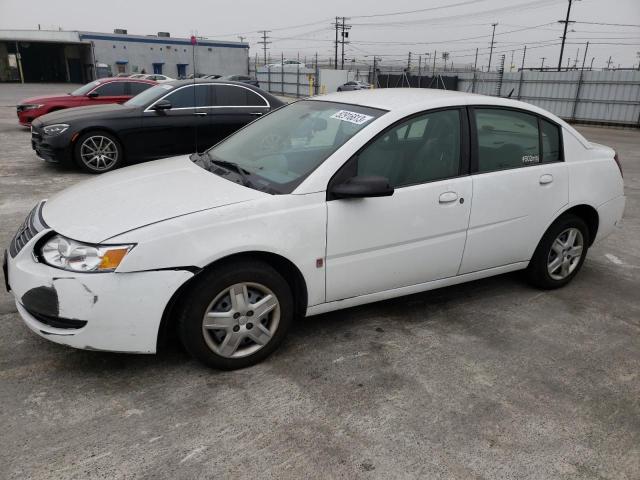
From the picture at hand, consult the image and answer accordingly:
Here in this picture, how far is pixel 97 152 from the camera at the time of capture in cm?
815

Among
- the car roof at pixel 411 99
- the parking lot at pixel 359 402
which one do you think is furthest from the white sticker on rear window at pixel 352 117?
the parking lot at pixel 359 402

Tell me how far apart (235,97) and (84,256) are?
22.6 ft

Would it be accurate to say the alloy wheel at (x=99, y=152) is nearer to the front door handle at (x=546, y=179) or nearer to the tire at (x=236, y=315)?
the tire at (x=236, y=315)

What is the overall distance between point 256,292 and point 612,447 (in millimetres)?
1968

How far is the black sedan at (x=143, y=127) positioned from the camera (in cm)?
798

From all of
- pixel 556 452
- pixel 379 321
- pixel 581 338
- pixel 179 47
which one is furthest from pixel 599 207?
pixel 179 47

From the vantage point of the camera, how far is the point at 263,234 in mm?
2850

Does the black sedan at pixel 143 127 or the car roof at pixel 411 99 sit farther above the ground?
the car roof at pixel 411 99

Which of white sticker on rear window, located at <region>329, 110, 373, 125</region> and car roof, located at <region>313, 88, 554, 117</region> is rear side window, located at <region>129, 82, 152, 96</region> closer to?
car roof, located at <region>313, 88, 554, 117</region>

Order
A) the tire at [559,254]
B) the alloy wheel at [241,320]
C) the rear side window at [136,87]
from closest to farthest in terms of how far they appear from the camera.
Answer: the alloy wheel at [241,320] → the tire at [559,254] → the rear side window at [136,87]

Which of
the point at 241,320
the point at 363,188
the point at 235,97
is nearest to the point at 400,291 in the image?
the point at 363,188

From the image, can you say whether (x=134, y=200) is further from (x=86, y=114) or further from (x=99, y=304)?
(x=86, y=114)

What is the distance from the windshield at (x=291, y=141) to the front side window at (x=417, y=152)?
0.59 ft

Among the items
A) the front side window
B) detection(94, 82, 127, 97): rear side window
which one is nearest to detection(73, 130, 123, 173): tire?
detection(94, 82, 127, 97): rear side window
